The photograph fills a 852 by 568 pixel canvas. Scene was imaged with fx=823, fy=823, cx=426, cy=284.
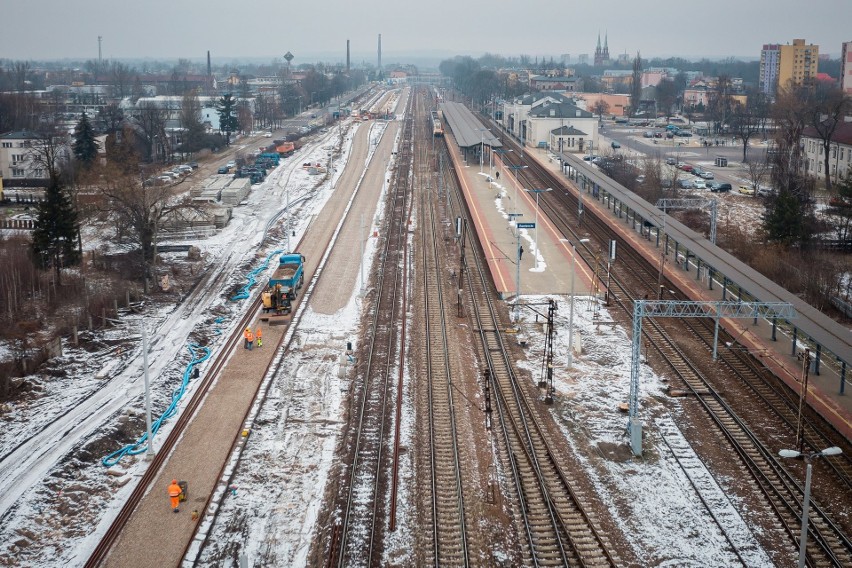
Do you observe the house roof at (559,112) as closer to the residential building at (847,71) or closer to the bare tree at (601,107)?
the bare tree at (601,107)

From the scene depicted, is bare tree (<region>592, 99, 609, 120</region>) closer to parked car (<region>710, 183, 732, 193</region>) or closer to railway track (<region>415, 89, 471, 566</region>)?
parked car (<region>710, 183, 732, 193</region>)

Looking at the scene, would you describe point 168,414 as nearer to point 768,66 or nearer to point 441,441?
point 441,441

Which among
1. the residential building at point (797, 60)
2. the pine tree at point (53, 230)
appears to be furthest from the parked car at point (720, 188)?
the residential building at point (797, 60)

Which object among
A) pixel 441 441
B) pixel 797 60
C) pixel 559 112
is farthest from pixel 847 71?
pixel 441 441

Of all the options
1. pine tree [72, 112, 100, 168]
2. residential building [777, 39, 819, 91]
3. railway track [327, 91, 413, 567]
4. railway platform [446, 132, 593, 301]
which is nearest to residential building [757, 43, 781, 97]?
residential building [777, 39, 819, 91]

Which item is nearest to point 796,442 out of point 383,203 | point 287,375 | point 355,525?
point 355,525

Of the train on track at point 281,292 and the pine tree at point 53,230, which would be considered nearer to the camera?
the train on track at point 281,292

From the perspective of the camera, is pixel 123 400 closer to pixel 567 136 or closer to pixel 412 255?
pixel 412 255
